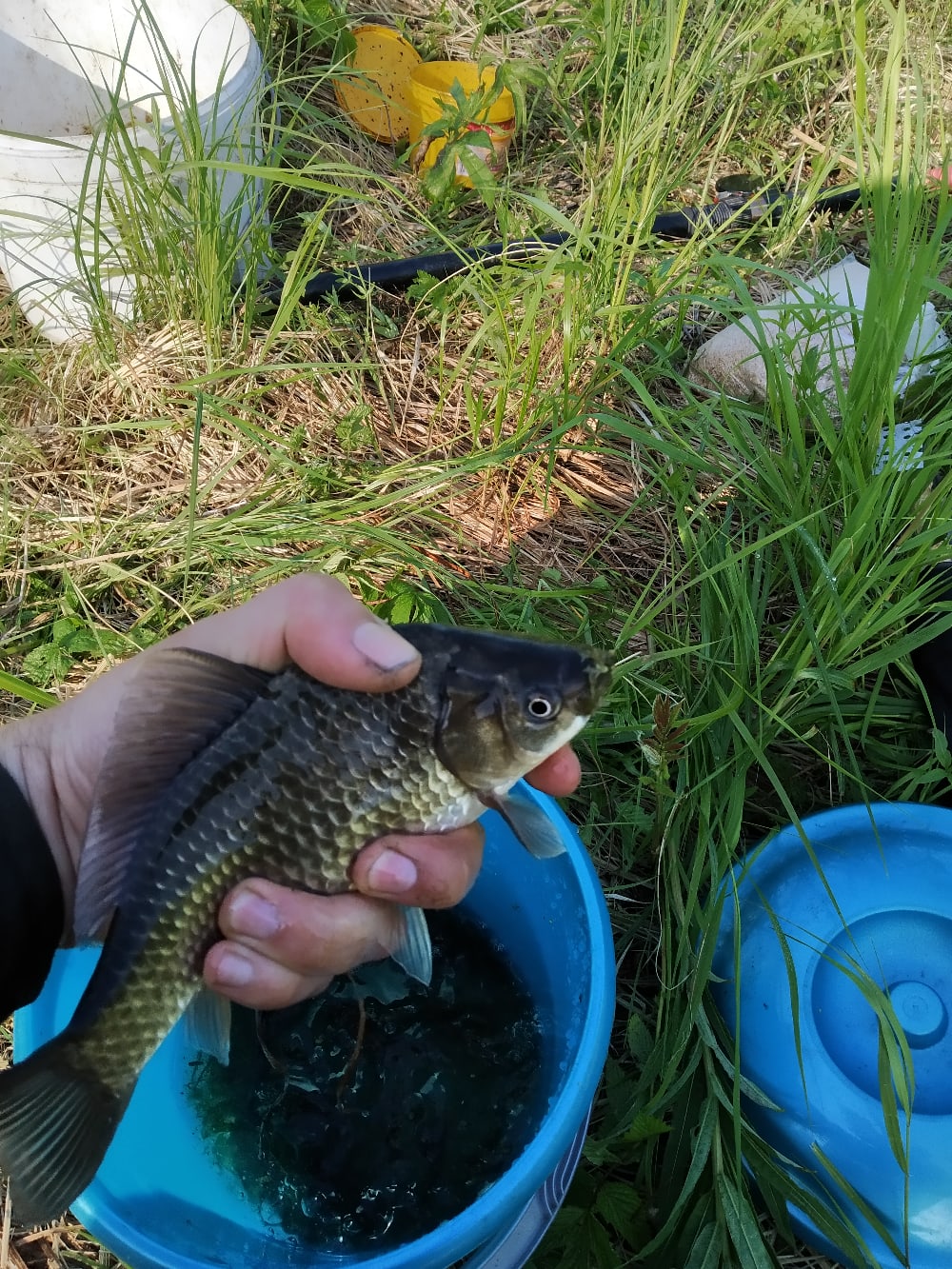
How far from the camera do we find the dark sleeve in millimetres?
1620

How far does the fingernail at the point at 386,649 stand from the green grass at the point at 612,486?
2.24 feet

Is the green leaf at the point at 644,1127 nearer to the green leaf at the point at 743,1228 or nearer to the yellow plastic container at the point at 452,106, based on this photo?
the green leaf at the point at 743,1228

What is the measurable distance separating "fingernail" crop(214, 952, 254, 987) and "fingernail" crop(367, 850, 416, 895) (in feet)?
0.79

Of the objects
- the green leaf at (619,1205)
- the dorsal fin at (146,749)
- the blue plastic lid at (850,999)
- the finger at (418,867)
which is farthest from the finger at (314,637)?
the green leaf at (619,1205)

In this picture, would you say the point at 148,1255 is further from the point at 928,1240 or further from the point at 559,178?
the point at 559,178

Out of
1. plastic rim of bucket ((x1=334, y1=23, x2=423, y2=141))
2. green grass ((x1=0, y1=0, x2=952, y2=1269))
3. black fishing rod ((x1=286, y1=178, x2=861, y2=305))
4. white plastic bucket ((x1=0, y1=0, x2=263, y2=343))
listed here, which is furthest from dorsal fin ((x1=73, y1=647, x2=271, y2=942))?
plastic rim of bucket ((x1=334, y1=23, x2=423, y2=141))

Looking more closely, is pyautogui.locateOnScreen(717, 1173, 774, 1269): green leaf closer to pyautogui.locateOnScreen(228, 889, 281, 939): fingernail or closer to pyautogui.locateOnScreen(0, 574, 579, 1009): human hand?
pyautogui.locateOnScreen(0, 574, 579, 1009): human hand

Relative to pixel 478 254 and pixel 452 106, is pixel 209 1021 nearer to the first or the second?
pixel 478 254

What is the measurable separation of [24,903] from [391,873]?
679 mm

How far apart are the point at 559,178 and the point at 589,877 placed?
332 centimetres

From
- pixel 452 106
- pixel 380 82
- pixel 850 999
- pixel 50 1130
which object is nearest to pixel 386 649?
pixel 50 1130

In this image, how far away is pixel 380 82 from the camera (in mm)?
4160

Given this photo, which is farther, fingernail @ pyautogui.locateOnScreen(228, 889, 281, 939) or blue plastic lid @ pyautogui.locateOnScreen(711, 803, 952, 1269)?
blue plastic lid @ pyautogui.locateOnScreen(711, 803, 952, 1269)

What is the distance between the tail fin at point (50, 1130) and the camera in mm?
1368
